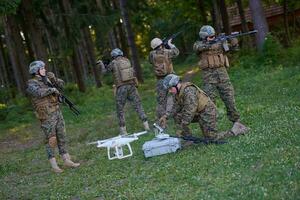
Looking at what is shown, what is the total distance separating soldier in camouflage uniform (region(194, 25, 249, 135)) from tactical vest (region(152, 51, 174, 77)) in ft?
7.15

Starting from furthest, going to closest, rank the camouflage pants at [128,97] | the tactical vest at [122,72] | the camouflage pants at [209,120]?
the camouflage pants at [128,97] < the tactical vest at [122,72] < the camouflage pants at [209,120]

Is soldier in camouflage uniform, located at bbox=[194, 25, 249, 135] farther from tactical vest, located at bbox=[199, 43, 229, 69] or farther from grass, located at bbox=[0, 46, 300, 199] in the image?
grass, located at bbox=[0, 46, 300, 199]

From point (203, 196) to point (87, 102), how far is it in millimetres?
19076

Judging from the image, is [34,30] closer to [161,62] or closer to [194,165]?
[161,62]

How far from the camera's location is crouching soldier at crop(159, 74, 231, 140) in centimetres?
1081

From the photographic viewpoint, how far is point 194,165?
957 centimetres

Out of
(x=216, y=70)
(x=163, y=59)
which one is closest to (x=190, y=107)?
(x=216, y=70)

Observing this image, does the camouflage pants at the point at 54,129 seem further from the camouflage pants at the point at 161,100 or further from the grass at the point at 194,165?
the camouflage pants at the point at 161,100

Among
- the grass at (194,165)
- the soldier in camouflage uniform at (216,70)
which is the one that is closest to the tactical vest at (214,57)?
the soldier in camouflage uniform at (216,70)

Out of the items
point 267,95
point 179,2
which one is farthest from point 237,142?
point 179,2

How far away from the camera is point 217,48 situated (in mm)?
11977

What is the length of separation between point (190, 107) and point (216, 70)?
150 centimetres

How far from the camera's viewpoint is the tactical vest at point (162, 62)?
14.1m

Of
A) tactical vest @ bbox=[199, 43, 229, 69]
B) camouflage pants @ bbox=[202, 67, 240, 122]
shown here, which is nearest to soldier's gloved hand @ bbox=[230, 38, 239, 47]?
tactical vest @ bbox=[199, 43, 229, 69]
